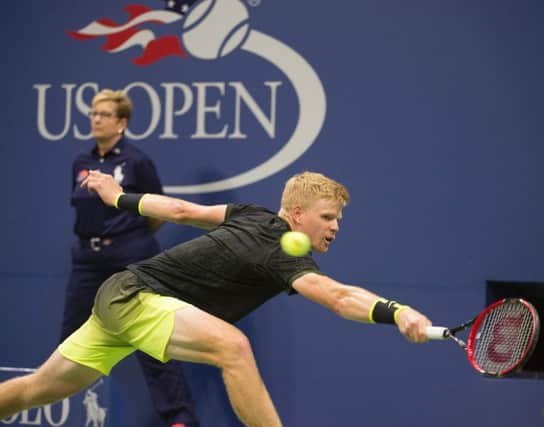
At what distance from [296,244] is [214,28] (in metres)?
2.62

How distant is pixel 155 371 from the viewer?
6.01 meters

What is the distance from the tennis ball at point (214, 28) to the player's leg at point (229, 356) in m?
2.50

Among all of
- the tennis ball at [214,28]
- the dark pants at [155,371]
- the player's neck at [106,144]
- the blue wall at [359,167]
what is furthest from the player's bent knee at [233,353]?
the tennis ball at [214,28]

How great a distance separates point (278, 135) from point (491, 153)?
121 cm

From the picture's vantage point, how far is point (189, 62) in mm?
6531

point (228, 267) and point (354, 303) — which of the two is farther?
point (228, 267)

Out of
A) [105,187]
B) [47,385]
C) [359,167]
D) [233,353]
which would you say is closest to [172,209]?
[105,187]

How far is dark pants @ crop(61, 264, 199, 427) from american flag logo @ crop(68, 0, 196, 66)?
1.38 meters

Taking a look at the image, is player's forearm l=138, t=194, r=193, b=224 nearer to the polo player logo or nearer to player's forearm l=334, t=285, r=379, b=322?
player's forearm l=334, t=285, r=379, b=322

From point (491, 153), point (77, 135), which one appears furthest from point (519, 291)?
point (77, 135)

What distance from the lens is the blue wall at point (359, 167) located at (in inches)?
228

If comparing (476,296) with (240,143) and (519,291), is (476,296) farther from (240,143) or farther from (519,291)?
(240,143)

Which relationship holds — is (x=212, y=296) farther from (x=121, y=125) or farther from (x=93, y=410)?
(x=121, y=125)

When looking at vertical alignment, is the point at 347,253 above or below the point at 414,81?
below
